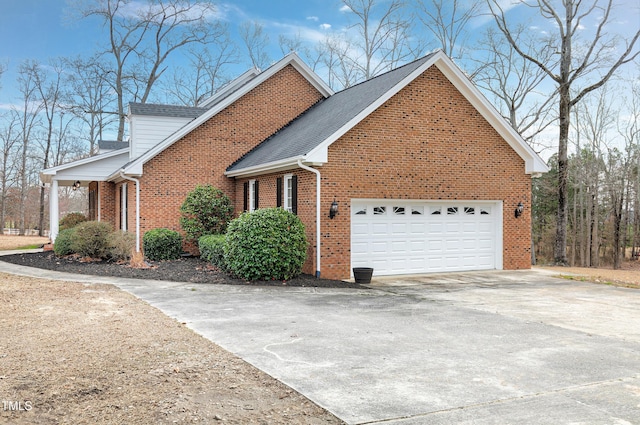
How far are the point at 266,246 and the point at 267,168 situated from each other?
364 cm

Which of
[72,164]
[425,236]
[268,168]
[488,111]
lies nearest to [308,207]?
[268,168]

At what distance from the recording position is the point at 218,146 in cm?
1891

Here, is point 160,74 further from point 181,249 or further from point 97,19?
point 181,249

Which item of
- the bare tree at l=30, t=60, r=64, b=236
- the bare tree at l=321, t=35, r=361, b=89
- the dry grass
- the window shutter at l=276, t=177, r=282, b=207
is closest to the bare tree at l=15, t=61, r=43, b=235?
the bare tree at l=30, t=60, r=64, b=236

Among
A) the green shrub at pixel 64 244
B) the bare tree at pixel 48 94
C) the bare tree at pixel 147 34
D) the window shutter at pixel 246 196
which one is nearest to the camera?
the window shutter at pixel 246 196

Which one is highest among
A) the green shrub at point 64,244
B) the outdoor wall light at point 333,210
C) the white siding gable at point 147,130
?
the white siding gable at point 147,130

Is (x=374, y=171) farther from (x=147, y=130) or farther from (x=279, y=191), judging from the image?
(x=147, y=130)

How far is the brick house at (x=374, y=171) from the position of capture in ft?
46.9

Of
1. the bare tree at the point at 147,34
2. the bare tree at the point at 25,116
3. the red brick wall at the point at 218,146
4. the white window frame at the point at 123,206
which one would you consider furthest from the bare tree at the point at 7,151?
the red brick wall at the point at 218,146

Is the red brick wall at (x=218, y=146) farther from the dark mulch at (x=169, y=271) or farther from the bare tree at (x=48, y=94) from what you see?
the bare tree at (x=48, y=94)

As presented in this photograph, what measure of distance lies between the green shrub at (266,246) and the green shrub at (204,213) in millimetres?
4714

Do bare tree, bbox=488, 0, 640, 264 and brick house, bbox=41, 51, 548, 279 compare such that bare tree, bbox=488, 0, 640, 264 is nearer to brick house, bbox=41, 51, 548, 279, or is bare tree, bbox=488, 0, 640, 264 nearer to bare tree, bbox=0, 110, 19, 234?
brick house, bbox=41, 51, 548, 279

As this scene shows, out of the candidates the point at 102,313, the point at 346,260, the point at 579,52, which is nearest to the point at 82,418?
the point at 102,313

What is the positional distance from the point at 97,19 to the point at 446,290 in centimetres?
3232
